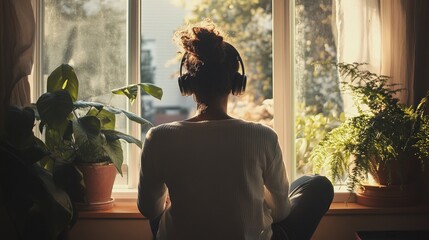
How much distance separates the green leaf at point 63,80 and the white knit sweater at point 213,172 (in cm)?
84

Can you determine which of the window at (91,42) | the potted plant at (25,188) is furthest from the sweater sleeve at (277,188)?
the window at (91,42)

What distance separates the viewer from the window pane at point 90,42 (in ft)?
8.93

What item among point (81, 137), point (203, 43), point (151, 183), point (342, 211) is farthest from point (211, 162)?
point (342, 211)

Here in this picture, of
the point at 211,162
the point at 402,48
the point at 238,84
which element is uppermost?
the point at 402,48

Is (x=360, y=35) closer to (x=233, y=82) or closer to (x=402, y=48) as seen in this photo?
(x=402, y=48)

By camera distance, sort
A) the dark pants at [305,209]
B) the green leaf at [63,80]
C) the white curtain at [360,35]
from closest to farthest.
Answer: the dark pants at [305,209]
the green leaf at [63,80]
the white curtain at [360,35]

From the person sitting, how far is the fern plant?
70 cm

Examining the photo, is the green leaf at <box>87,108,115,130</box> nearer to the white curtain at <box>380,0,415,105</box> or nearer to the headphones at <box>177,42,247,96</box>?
the headphones at <box>177,42,247,96</box>

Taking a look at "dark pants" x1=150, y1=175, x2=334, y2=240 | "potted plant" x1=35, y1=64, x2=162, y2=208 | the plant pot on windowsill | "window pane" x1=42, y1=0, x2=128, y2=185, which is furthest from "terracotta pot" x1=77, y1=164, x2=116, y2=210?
the plant pot on windowsill

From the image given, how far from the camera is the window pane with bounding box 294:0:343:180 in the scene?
2699 millimetres

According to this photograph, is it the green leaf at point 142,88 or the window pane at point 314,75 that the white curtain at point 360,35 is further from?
the green leaf at point 142,88

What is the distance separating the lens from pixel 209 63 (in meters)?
1.66

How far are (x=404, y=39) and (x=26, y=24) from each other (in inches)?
66.8

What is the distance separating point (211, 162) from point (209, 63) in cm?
30
